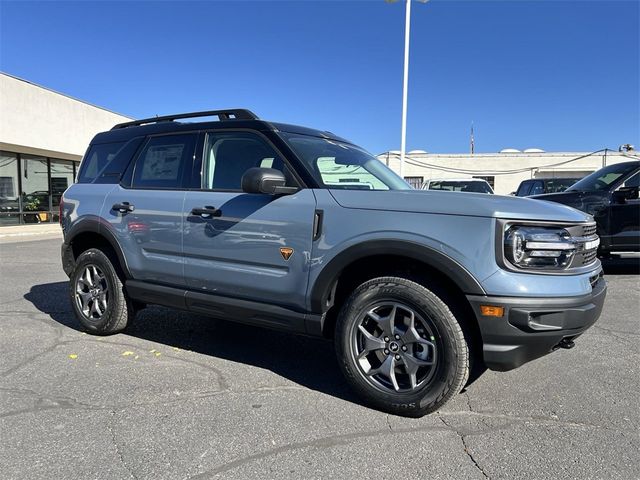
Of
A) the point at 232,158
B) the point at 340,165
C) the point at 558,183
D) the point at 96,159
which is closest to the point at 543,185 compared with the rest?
the point at 558,183

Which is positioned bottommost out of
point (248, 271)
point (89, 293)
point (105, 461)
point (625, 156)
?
point (105, 461)

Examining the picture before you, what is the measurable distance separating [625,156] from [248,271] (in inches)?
1324

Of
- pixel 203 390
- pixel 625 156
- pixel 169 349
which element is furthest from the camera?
pixel 625 156

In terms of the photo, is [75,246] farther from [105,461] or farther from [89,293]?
[105,461]

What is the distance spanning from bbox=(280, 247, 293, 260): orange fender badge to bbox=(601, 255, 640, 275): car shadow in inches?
285

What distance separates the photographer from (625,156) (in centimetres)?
3080

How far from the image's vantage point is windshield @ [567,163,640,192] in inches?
313

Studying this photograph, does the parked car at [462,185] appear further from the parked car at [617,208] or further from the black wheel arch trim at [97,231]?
the black wheel arch trim at [97,231]

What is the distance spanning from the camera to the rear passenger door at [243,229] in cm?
354

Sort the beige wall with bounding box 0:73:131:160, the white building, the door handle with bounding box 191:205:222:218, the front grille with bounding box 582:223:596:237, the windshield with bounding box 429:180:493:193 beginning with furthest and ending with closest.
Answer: the white building < the beige wall with bounding box 0:73:131:160 < the windshield with bounding box 429:180:493:193 < the door handle with bounding box 191:205:222:218 < the front grille with bounding box 582:223:596:237

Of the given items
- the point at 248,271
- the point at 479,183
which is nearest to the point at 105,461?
the point at 248,271

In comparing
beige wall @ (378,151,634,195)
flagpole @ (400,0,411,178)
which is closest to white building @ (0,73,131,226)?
flagpole @ (400,0,411,178)

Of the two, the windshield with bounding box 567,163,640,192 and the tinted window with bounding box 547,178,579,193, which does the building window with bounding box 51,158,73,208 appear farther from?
the windshield with bounding box 567,163,640,192

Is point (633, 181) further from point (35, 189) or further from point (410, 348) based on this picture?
point (35, 189)
